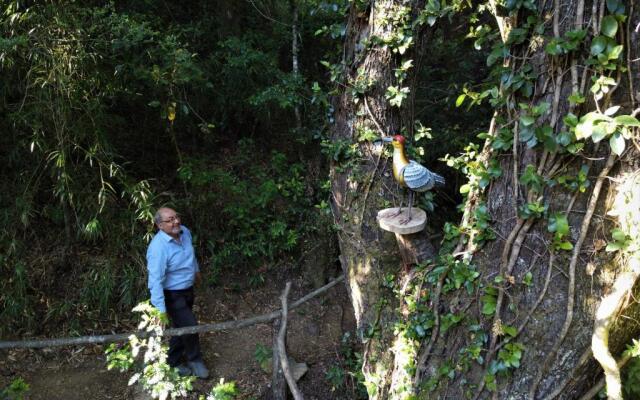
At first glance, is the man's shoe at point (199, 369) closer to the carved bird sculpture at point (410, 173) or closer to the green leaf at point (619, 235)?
the carved bird sculpture at point (410, 173)

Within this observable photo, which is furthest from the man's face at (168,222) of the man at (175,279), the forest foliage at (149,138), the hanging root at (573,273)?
the hanging root at (573,273)

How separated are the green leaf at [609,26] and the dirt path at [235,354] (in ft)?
10.2

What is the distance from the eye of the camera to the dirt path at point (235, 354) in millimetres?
3963

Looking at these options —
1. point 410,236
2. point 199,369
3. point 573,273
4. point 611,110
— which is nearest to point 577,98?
point 611,110

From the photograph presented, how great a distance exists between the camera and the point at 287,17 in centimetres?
529

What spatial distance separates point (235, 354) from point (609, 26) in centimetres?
374

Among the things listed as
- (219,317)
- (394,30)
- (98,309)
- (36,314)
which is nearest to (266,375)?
(219,317)

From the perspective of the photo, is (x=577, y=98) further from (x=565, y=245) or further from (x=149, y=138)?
(x=149, y=138)

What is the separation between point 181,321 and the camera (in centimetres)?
373

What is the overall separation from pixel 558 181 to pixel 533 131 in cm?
22

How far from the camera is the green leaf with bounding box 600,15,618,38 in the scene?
176cm

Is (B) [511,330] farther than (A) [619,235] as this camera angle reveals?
Yes

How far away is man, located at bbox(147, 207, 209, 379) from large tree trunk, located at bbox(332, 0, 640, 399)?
184 cm

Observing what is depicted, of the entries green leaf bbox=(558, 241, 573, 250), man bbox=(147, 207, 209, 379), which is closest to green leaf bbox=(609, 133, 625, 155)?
green leaf bbox=(558, 241, 573, 250)
